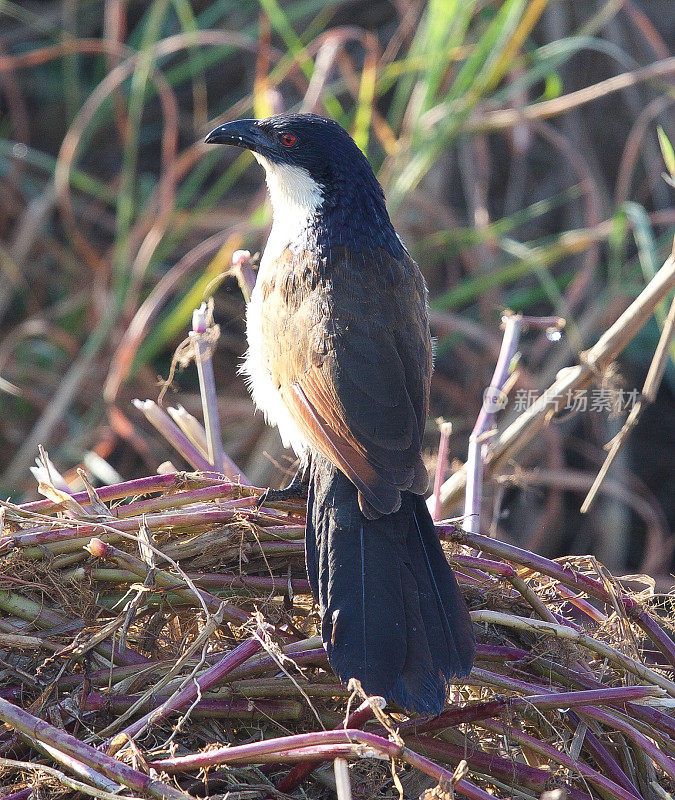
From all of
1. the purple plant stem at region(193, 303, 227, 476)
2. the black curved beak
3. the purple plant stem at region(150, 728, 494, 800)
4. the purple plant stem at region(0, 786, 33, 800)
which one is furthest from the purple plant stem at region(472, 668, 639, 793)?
the black curved beak

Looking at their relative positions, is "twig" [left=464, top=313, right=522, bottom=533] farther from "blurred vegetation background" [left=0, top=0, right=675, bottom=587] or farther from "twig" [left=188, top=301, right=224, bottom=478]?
"blurred vegetation background" [left=0, top=0, right=675, bottom=587]

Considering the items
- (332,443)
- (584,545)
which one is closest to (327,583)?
(332,443)

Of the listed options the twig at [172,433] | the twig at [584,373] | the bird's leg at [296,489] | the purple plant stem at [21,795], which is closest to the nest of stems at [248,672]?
the purple plant stem at [21,795]

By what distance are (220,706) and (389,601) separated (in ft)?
1.18

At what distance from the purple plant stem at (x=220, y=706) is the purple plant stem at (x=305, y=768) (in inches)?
4.9

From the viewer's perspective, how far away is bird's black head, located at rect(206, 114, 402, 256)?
9.48 ft

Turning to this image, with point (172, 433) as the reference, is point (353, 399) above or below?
above

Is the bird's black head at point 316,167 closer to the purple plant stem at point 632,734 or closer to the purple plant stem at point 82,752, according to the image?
the purple plant stem at point 632,734

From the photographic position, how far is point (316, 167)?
294 centimetres

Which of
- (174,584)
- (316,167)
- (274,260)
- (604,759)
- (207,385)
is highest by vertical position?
(316,167)

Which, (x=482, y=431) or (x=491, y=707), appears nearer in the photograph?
(x=491, y=707)

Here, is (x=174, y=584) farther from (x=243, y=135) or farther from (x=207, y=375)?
(x=243, y=135)

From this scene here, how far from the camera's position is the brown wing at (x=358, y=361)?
2.18 m

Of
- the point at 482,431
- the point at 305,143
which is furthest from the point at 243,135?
the point at 482,431
